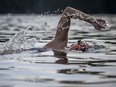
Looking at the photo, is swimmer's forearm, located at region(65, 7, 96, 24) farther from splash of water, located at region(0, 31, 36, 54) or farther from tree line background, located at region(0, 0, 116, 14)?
tree line background, located at region(0, 0, 116, 14)

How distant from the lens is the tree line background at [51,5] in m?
90.6

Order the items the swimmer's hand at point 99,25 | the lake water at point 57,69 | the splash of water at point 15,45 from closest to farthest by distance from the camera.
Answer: the lake water at point 57,69 < the swimmer's hand at point 99,25 < the splash of water at point 15,45

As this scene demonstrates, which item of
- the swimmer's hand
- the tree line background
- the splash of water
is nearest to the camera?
the swimmer's hand

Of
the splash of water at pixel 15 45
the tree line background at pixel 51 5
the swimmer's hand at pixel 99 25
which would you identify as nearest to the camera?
the swimmer's hand at pixel 99 25

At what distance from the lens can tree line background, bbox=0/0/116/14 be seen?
90625 millimetres

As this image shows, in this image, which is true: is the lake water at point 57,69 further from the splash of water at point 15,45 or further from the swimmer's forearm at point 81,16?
the swimmer's forearm at point 81,16

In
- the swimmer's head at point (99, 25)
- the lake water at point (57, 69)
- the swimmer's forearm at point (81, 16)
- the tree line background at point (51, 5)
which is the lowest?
the lake water at point (57, 69)

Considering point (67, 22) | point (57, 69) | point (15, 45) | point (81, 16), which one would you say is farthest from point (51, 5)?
point (57, 69)

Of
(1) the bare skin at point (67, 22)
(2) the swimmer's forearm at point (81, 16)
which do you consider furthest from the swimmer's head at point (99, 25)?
(2) the swimmer's forearm at point (81, 16)

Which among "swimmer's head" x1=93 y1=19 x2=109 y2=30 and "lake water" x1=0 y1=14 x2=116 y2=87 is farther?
"swimmer's head" x1=93 y1=19 x2=109 y2=30

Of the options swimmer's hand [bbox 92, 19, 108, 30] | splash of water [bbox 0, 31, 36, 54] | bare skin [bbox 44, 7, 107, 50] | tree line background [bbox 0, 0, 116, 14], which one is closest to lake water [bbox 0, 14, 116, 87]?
splash of water [bbox 0, 31, 36, 54]

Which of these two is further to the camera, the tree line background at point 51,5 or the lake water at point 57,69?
the tree line background at point 51,5

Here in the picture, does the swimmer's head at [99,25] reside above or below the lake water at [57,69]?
above

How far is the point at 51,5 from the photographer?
312ft
